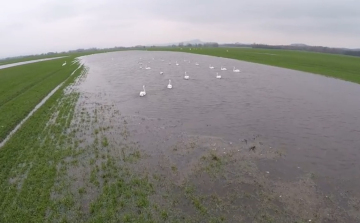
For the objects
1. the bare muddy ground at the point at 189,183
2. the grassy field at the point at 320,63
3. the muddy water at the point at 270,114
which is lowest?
the bare muddy ground at the point at 189,183

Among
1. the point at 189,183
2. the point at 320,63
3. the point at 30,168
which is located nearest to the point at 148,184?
the point at 189,183

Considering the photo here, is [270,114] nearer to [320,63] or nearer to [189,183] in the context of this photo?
[189,183]

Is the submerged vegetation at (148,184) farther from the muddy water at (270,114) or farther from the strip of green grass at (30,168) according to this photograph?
the muddy water at (270,114)

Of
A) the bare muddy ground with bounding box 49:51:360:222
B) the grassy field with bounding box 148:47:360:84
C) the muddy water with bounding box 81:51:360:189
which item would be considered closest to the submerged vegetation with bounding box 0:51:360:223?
the bare muddy ground with bounding box 49:51:360:222

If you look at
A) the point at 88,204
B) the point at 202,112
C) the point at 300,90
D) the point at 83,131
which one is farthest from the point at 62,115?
the point at 300,90

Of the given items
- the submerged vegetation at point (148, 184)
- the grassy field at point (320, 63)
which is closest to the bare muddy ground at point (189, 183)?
the submerged vegetation at point (148, 184)

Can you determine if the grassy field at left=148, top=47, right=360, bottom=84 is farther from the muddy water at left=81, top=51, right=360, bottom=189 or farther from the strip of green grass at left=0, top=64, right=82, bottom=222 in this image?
the strip of green grass at left=0, top=64, right=82, bottom=222
